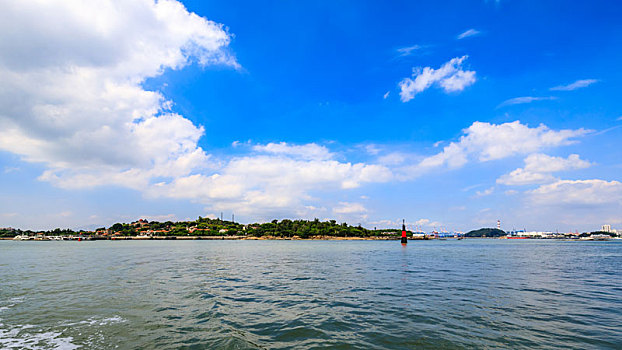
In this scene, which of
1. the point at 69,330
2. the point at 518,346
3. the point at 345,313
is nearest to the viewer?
the point at 518,346

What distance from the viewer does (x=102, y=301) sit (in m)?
20.7

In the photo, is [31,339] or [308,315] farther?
[308,315]

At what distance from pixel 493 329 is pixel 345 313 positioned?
7.42 metres

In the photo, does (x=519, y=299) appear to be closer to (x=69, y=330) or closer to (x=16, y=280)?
(x=69, y=330)

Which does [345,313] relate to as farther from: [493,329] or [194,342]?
[194,342]

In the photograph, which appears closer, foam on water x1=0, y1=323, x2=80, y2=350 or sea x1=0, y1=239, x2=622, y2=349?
foam on water x1=0, y1=323, x2=80, y2=350

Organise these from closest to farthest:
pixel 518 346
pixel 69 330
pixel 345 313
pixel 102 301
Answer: pixel 518 346
pixel 69 330
pixel 345 313
pixel 102 301

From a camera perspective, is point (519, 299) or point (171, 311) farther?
point (519, 299)

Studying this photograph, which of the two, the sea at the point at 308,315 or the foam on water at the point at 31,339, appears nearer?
the foam on water at the point at 31,339

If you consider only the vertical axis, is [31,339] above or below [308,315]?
above

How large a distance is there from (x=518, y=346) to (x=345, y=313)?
8415 millimetres

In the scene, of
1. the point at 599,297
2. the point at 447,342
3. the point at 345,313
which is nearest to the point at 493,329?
the point at 447,342

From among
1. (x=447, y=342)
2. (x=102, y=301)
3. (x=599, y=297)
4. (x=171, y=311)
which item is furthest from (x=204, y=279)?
(x=599, y=297)

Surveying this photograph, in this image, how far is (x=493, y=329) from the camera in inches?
572
